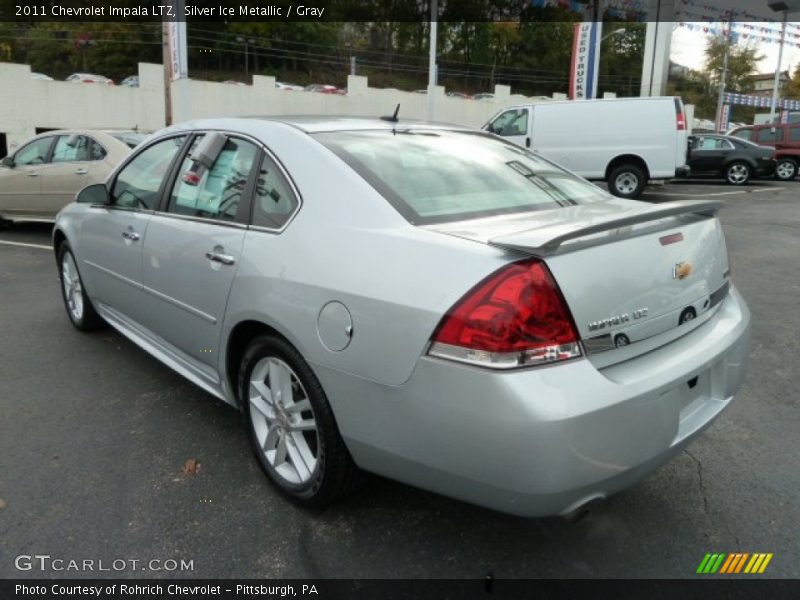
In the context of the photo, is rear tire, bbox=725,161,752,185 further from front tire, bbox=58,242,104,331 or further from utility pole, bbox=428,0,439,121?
front tire, bbox=58,242,104,331

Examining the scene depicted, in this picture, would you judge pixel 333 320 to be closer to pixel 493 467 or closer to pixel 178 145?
pixel 493 467

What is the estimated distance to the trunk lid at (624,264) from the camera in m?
1.95

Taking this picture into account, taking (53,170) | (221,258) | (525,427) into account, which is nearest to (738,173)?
(53,170)

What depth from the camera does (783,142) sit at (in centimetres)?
1956

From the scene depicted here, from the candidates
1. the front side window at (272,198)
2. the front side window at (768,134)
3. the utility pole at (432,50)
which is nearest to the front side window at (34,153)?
the front side window at (272,198)

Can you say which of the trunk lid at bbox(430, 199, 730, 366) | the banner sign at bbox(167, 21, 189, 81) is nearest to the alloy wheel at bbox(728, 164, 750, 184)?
the banner sign at bbox(167, 21, 189, 81)

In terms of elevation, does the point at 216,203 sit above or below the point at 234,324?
above

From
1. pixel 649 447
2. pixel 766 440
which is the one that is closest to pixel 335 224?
pixel 649 447

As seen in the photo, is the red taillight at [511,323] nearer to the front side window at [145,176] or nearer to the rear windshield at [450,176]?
the rear windshield at [450,176]

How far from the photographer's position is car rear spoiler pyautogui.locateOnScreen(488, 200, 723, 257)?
6.21ft

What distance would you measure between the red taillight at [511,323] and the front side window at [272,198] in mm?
957

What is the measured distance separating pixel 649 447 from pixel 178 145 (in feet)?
9.01

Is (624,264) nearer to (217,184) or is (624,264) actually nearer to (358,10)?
(217,184)

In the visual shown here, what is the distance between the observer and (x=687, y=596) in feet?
6.98
